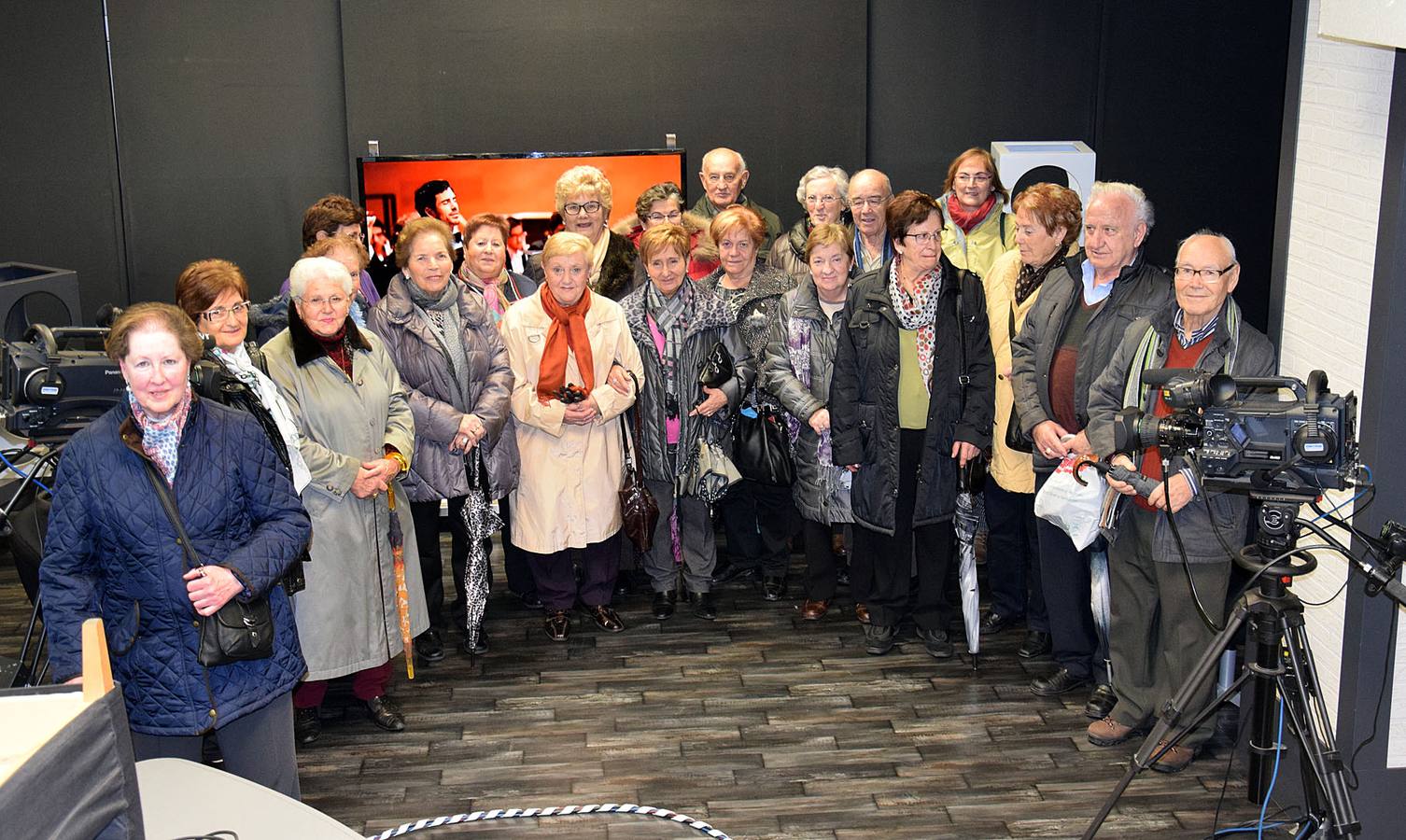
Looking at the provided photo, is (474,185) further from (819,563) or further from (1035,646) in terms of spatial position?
(1035,646)

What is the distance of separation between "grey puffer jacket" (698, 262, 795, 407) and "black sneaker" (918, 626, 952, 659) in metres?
1.08

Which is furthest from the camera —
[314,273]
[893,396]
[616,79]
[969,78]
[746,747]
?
[969,78]

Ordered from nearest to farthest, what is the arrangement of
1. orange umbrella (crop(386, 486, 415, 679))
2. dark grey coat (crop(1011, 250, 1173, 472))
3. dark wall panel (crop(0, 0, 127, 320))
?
1. dark grey coat (crop(1011, 250, 1173, 472))
2. orange umbrella (crop(386, 486, 415, 679))
3. dark wall panel (crop(0, 0, 127, 320))

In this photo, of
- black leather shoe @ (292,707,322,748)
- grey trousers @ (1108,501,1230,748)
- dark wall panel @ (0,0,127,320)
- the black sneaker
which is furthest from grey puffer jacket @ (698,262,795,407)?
dark wall panel @ (0,0,127,320)

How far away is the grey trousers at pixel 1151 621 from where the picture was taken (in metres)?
3.98

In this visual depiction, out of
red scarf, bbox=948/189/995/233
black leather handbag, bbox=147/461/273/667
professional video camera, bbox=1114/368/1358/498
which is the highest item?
red scarf, bbox=948/189/995/233

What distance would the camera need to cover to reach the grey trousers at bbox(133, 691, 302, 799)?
126 inches

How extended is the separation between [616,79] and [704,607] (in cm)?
325

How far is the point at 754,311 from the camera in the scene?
532 centimetres

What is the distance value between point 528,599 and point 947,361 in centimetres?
204

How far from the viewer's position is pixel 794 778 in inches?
161

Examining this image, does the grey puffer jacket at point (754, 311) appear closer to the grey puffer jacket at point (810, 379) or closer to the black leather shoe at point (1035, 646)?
the grey puffer jacket at point (810, 379)

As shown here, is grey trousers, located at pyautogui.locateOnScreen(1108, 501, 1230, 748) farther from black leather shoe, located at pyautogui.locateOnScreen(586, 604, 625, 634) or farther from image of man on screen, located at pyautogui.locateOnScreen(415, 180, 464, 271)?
image of man on screen, located at pyautogui.locateOnScreen(415, 180, 464, 271)

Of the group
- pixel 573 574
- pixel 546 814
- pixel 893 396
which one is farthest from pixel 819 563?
pixel 546 814
